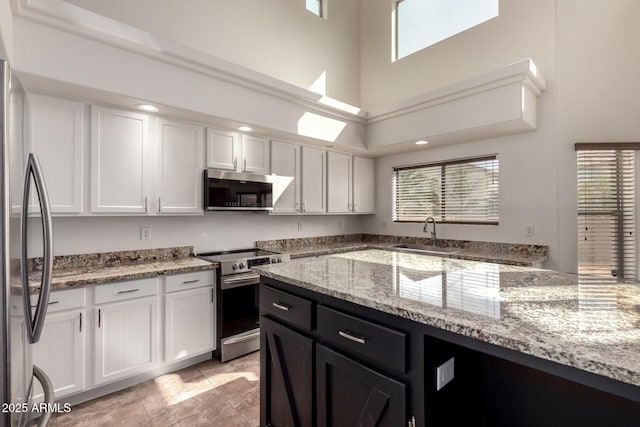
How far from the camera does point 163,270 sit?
248 cm

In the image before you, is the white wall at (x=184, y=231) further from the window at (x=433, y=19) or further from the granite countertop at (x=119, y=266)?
the window at (x=433, y=19)

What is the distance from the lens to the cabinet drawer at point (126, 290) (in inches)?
87.2

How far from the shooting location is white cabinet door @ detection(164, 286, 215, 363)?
2.55 meters

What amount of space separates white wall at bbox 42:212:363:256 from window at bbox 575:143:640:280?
9.57ft

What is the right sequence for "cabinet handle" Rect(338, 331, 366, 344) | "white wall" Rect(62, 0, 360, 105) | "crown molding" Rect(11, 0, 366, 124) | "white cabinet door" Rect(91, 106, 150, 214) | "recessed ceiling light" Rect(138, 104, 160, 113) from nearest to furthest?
1. "cabinet handle" Rect(338, 331, 366, 344)
2. "crown molding" Rect(11, 0, 366, 124)
3. "white cabinet door" Rect(91, 106, 150, 214)
4. "recessed ceiling light" Rect(138, 104, 160, 113)
5. "white wall" Rect(62, 0, 360, 105)

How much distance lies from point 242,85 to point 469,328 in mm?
2811

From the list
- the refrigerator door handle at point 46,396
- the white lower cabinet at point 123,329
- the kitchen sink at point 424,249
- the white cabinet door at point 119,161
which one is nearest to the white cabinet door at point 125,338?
the white lower cabinet at point 123,329

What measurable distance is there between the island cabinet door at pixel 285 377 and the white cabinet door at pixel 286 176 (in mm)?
2033

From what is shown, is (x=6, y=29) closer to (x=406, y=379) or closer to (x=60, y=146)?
(x=60, y=146)

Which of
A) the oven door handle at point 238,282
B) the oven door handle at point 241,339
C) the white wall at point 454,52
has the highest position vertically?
the white wall at point 454,52

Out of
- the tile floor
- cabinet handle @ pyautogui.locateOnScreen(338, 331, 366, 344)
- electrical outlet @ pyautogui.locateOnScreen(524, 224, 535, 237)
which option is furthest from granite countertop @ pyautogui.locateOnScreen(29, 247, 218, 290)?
electrical outlet @ pyautogui.locateOnScreen(524, 224, 535, 237)

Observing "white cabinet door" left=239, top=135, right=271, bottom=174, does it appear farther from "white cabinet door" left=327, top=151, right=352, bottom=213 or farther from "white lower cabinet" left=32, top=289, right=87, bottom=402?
"white lower cabinet" left=32, top=289, right=87, bottom=402

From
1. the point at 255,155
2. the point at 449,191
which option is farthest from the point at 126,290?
the point at 449,191

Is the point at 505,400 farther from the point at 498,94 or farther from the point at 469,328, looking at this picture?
the point at 498,94
